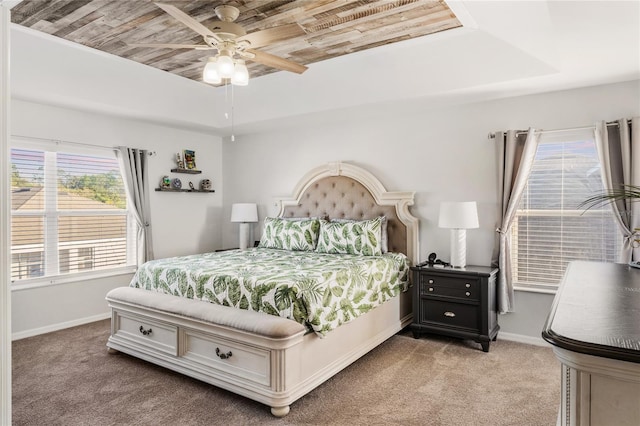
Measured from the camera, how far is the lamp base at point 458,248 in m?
3.86

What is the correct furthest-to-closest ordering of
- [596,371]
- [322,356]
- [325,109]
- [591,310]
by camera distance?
[325,109] → [322,356] → [591,310] → [596,371]

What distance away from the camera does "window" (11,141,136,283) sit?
13.2 ft

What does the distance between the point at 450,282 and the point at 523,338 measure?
91 cm

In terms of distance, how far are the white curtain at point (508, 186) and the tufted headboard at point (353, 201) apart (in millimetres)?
845

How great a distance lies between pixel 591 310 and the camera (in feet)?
4.42

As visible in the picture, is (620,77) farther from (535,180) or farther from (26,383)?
(26,383)

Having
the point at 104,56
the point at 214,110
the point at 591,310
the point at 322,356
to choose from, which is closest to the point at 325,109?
the point at 214,110

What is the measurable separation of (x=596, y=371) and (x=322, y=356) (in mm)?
2081

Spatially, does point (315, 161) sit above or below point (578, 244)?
above

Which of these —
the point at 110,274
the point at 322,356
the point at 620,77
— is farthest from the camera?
the point at 110,274

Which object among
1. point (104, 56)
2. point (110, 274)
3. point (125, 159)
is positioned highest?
point (104, 56)

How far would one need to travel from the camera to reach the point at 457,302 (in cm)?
372

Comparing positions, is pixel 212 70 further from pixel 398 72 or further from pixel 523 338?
pixel 523 338

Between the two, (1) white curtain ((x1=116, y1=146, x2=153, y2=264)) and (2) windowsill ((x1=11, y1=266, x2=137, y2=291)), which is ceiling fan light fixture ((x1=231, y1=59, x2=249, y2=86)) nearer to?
(1) white curtain ((x1=116, y1=146, x2=153, y2=264))
